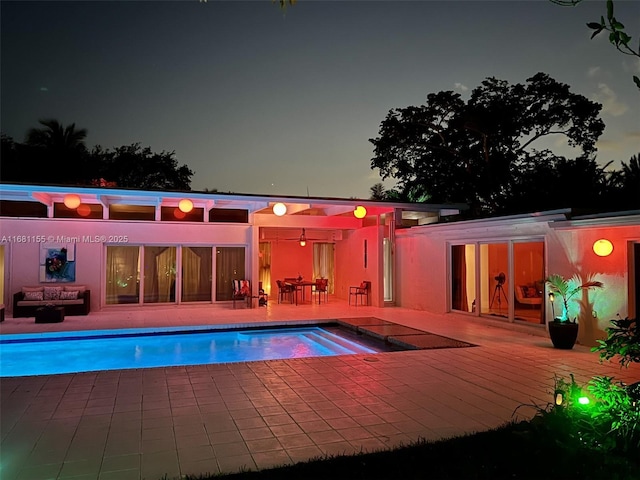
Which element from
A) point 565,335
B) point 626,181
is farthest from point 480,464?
point 626,181

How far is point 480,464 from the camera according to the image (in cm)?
348

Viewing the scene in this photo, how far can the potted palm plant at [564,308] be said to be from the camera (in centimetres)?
798

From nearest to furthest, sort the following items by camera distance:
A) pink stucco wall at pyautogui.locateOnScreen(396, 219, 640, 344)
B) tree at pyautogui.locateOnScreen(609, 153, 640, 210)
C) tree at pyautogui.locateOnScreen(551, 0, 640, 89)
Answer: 1. tree at pyautogui.locateOnScreen(551, 0, 640, 89)
2. pink stucco wall at pyautogui.locateOnScreen(396, 219, 640, 344)
3. tree at pyautogui.locateOnScreen(609, 153, 640, 210)

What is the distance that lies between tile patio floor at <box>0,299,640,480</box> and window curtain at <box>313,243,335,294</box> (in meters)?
9.96

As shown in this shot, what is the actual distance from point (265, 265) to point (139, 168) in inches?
Answer: 543

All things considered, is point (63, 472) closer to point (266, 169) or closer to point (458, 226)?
point (458, 226)

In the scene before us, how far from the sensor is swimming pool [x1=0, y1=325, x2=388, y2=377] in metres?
8.05

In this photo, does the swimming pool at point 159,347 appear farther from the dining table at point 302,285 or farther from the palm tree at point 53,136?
the palm tree at point 53,136

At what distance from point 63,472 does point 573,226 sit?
853 cm

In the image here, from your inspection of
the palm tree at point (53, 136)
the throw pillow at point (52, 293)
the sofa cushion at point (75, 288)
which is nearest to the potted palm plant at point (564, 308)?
the sofa cushion at point (75, 288)

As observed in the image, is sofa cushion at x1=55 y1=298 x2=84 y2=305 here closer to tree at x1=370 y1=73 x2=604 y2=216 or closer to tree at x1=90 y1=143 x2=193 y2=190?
tree at x1=90 y1=143 x2=193 y2=190

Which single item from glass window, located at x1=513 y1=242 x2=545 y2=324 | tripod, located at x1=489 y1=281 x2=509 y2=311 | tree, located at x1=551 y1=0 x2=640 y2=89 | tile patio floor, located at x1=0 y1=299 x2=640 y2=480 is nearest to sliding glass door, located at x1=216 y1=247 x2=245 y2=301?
tripod, located at x1=489 y1=281 x2=509 y2=311

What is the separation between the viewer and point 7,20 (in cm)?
871

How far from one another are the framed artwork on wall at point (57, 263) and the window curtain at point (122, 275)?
36.4 inches
